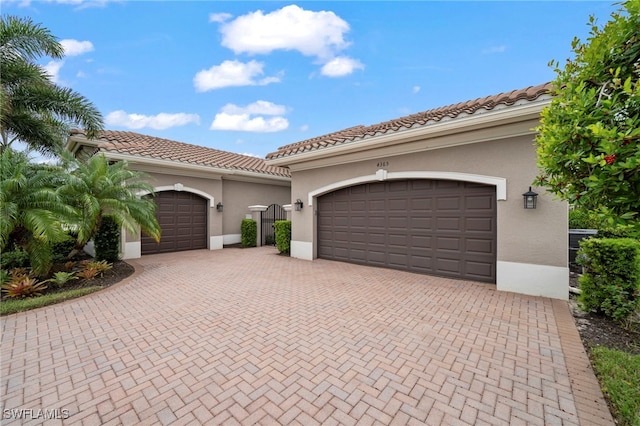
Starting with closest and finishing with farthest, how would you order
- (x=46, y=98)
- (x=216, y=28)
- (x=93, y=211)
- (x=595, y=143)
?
(x=595, y=143), (x=93, y=211), (x=46, y=98), (x=216, y=28)

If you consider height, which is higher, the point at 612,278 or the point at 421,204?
the point at 421,204

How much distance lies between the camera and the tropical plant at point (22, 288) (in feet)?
19.9

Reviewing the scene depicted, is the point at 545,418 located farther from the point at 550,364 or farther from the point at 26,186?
the point at 26,186

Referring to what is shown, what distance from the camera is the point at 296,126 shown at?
1009 inches

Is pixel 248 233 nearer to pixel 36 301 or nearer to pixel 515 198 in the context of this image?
pixel 36 301

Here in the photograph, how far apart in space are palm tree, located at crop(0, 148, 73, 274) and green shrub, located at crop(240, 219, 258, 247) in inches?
311

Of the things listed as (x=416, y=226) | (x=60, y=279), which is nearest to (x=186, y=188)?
(x=60, y=279)

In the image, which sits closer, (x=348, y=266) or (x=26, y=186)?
(x=26, y=186)

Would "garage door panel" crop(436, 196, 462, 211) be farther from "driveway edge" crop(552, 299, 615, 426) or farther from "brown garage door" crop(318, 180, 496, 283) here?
"driveway edge" crop(552, 299, 615, 426)

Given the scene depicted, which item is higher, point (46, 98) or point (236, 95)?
point (236, 95)

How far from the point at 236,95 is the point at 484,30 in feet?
49.9

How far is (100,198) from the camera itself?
7820 millimetres

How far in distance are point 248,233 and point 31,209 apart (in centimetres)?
874

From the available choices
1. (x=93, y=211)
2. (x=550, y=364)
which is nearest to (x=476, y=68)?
(x=550, y=364)
